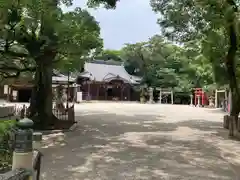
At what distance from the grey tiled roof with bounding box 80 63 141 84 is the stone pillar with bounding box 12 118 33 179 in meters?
33.1

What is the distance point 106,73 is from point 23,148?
36.5m

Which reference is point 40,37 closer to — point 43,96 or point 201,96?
point 43,96

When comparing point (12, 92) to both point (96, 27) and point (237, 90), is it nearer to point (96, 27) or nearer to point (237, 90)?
point (96, 27)

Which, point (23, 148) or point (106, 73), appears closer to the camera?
point (23, 148)

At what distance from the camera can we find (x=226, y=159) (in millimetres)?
6199

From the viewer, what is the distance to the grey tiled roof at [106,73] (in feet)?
122

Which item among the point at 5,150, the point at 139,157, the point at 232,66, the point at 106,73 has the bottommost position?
the point at 139,157

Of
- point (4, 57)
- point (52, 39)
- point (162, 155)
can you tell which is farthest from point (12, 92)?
point (162, 155)

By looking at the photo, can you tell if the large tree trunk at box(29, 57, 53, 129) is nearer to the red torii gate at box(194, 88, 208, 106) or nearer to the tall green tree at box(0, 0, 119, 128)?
the tall green tree at box(0, 0, 119, 128)

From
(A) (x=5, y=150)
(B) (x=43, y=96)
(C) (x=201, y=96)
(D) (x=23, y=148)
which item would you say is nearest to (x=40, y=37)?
(B) (x=43, y=96)

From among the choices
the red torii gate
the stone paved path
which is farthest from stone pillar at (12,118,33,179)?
the red torii gate

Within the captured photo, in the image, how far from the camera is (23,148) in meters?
2.60

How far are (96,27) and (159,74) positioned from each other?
2627 cm

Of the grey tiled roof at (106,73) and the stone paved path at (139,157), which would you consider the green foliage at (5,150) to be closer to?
the stone paved path at (139,157)
